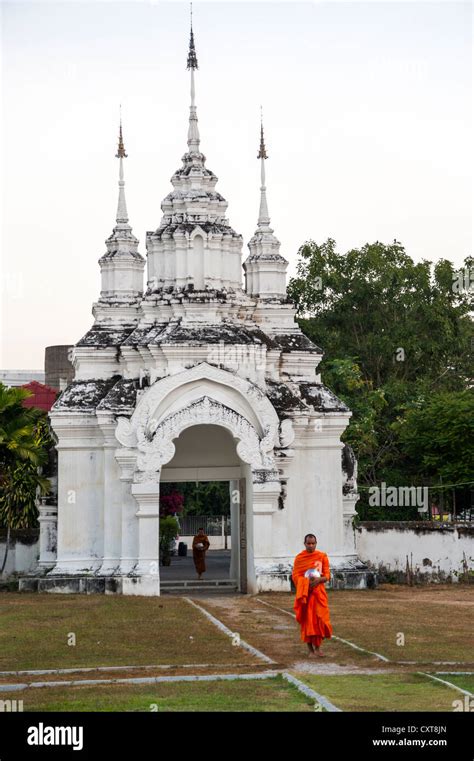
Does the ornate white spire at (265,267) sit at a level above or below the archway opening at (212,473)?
above

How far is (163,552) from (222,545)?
13.7 metres

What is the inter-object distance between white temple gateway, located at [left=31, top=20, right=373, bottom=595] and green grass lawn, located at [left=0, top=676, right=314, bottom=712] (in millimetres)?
11953

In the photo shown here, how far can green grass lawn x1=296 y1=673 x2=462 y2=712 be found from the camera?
37.5ft

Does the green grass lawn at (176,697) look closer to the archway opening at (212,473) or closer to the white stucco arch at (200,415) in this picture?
the white stucco arch at (200,415)

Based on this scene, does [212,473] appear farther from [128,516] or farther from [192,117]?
[192,117]

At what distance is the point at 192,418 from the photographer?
24875 mm

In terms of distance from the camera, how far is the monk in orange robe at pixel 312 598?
15438 millimetres

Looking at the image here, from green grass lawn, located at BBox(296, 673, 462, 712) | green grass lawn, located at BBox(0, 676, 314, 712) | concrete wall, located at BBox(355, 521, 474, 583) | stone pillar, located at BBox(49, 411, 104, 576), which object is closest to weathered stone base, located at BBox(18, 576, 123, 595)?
stone pillar, located at BBox(49, 411, 104, 576)

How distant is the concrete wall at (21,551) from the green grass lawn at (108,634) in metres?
4.89

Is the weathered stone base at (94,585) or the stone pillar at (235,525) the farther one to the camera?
the stone pillar at (235,525)

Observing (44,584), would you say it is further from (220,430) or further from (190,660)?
(190,660)

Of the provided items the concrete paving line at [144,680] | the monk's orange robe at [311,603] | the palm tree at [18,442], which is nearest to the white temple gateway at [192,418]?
the palm tree at [18,442]

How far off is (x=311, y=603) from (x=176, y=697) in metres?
4.15

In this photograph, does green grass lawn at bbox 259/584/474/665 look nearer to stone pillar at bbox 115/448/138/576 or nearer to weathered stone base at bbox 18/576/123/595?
stone pillar at bbox 115/448/138/576
